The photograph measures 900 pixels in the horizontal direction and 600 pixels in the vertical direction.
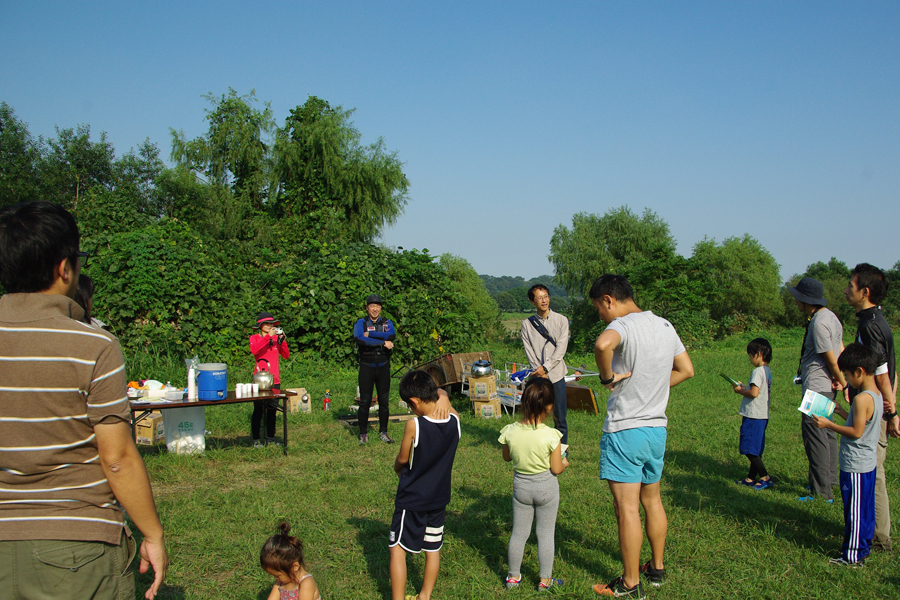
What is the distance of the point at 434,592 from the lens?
3.79m

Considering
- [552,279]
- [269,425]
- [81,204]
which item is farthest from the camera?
[552,279]

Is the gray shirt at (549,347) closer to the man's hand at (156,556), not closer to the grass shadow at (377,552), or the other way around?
the grass shadow at (377,552)

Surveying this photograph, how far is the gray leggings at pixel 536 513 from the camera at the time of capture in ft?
11.9

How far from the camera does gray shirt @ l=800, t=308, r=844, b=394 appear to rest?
4840mm

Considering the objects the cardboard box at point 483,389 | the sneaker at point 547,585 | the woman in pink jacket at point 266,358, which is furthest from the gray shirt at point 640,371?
the cardboard box at point 483,389

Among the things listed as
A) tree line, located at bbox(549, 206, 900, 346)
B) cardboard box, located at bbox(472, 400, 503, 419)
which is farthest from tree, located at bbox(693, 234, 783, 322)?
cardboard box, located at bbox(472, 400, 503, 419)

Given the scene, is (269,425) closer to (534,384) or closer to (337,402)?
(337,402)

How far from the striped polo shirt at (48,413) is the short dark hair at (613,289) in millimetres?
2646

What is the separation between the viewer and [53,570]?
1781 millimetres

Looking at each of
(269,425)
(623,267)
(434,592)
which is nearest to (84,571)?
(434,592)

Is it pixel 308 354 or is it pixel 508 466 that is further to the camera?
pixel 308 354

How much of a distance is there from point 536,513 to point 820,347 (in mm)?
2883

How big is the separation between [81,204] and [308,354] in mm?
6576

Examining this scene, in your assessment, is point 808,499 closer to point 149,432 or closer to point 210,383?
point 210,383
